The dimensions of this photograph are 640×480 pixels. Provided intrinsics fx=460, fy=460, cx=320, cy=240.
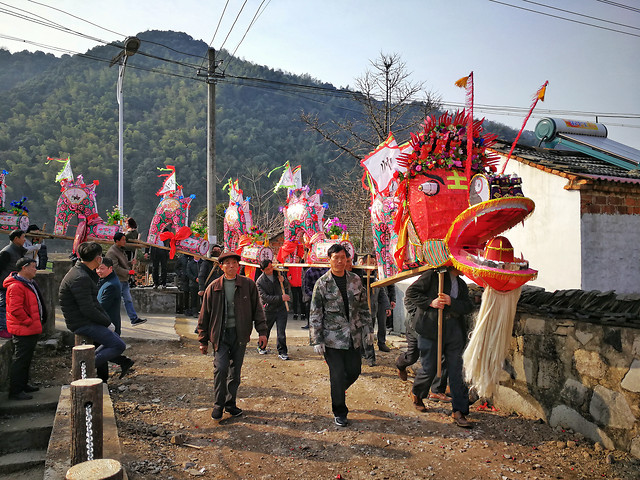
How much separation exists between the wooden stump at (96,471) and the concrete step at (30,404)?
11.4ft

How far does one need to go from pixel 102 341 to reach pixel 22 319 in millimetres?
890

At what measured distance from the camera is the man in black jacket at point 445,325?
4.84 meters

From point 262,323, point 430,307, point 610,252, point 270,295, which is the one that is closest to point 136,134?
point 270,295

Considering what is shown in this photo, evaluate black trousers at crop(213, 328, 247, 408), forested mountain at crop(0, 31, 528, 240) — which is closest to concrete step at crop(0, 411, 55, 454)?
black trousers at crop(213, 328, 247, 408)

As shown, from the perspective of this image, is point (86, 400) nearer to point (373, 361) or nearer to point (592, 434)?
point (592, 434)

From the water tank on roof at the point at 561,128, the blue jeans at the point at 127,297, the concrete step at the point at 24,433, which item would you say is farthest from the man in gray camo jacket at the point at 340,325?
→ the water tank on roof at the point at 561,128

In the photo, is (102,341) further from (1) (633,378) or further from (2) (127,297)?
(1) (633,378)

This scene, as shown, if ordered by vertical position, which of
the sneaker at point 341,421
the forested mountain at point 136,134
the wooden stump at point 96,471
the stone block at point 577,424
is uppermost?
the forested mountain at point 136,134

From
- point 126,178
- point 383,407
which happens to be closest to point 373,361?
point 383,407

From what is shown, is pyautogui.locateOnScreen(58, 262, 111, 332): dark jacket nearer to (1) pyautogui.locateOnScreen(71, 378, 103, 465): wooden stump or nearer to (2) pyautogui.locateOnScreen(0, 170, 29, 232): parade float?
(1) pyautogui.locateOnScreen(71, 378, 103, 465): wooden stump

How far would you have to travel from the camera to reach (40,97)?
129ft

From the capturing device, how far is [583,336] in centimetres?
421

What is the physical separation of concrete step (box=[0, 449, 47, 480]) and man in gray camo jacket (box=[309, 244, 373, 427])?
2979 millimetres

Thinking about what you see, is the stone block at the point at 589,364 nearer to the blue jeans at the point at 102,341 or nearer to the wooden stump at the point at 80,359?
the wooden stump at the point at 80,359
